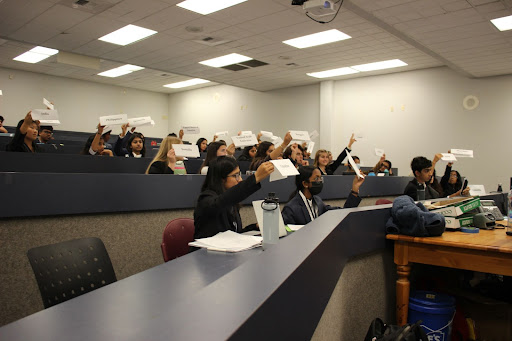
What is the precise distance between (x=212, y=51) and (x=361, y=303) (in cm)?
734

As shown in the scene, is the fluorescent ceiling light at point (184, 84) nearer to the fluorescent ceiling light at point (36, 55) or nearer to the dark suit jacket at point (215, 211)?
the fluorescent ceiling light at point (36, 55)

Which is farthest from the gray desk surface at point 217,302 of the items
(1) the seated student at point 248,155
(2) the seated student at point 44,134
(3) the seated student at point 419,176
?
(2) the seated student at point 44,134

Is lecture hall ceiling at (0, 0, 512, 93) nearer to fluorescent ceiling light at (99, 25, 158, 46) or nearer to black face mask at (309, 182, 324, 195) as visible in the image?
fluorescent ceiling light at (99, 25, 158, 46)

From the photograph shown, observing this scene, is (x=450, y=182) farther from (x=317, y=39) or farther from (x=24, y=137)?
(x=24, y=137)

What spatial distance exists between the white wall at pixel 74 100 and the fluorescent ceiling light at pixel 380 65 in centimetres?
773

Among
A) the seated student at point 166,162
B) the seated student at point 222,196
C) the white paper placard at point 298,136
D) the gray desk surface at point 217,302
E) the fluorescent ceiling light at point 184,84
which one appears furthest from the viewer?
the fluorescent ceiling light at point 184,84

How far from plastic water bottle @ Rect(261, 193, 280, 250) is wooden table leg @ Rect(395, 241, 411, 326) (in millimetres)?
651

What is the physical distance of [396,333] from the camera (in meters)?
1.62

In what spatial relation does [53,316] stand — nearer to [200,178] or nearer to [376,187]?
[200,178]

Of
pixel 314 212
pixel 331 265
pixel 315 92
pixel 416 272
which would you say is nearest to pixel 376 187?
pixel 314 212

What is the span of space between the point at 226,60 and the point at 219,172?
23.5 ft

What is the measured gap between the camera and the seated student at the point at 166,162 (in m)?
3.89

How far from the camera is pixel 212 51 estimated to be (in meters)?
8.41

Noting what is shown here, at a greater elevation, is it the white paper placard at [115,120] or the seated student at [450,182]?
the white paper placard at [115,120]
